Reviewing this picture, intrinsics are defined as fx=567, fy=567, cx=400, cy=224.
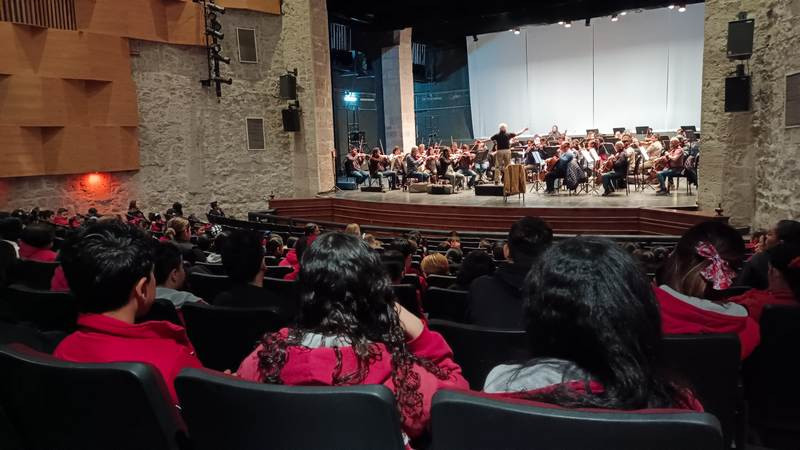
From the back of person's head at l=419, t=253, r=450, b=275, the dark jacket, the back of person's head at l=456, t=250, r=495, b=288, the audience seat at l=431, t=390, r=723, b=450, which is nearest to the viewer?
the audience seat at l=431, t=390, r=723, b=450

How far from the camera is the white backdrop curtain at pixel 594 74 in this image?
15.0 metres

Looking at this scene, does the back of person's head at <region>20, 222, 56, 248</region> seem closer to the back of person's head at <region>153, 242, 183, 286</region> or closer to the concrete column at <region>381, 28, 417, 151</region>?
the back of person's head at <region>153, 242, 183, 286</region>

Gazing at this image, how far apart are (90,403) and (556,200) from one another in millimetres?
9846

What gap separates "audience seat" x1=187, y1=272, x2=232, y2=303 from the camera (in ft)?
11.2

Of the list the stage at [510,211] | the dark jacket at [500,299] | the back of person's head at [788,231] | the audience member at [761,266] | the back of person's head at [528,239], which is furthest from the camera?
the stage at [510,211]

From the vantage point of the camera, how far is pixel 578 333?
101 cm

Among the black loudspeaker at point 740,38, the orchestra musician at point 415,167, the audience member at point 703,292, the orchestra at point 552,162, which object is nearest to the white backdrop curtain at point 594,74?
the orchestra at point 552,162

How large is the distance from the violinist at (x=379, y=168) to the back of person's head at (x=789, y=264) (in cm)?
1121

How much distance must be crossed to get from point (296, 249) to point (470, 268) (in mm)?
2035

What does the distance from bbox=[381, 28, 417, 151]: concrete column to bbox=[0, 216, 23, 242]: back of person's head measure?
42.1 feet

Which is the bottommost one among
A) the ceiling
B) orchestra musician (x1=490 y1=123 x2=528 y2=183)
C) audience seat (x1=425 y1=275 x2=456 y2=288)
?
audience seat (x1=425 y1=275 x2=456 y2=288)

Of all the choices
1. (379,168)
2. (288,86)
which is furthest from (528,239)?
(288,86)

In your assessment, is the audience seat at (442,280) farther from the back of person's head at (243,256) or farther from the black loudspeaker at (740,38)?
the black loudspeaker at (740,38)

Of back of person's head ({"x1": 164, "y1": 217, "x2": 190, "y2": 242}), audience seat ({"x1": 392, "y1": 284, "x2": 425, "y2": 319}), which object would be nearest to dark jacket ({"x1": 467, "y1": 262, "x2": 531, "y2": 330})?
audience seat ({"x1": 392, "y1": 284, "x2": 425, "y2": 319})
